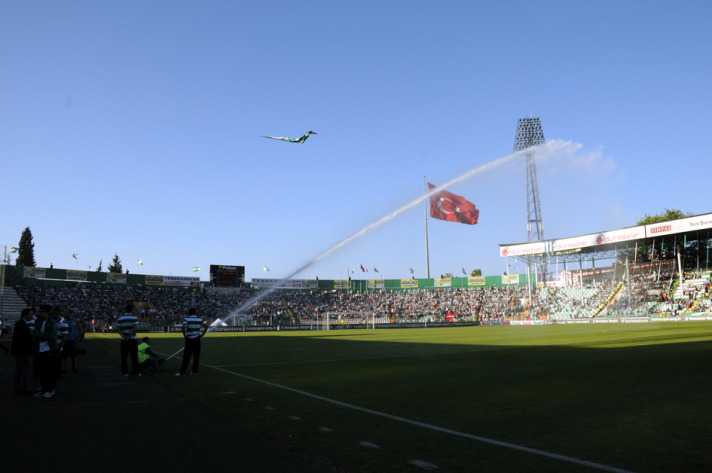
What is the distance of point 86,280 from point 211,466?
7782 centimetres

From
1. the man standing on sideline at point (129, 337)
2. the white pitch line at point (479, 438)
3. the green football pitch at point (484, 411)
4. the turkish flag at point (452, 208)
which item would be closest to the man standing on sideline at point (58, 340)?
the man standing on sideline at point (129, 337)

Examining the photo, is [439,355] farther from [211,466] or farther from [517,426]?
[211,466]

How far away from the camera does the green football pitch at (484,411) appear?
5246mm

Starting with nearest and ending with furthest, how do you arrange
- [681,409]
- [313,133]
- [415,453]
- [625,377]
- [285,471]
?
[285,471]
[415,453]
[681,409]
[625,377]
[313,133]

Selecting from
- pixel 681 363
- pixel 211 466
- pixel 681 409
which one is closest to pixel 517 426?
pixel 681 409

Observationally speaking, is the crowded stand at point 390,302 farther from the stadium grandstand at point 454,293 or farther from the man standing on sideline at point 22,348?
the man standing on sideline at point 22,348

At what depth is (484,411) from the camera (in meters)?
7.76

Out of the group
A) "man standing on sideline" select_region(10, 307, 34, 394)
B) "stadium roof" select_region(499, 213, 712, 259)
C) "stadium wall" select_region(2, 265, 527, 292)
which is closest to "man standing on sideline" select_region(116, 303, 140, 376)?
"man standing on sideline" select_region(10, 307, 34, 394)

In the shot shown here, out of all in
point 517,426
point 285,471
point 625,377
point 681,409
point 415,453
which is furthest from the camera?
point 625,377

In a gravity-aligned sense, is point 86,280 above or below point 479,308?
A: above

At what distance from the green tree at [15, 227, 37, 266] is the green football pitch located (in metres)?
118

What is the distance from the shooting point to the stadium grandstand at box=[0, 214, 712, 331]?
58.5 m

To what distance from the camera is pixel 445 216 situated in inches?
2440

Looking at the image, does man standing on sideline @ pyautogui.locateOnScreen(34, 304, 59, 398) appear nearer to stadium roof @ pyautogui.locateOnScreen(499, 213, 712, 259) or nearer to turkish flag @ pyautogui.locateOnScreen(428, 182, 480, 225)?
turkish flag @ pyautogui.locateOnScreen(428, 182, 480, 225)
